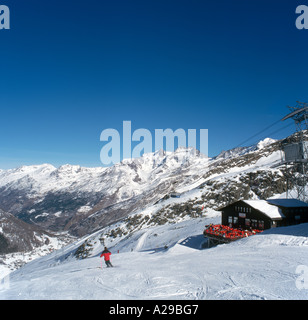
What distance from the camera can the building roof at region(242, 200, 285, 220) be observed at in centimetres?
3292

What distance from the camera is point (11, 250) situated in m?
195

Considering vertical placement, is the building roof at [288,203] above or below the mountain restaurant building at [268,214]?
above

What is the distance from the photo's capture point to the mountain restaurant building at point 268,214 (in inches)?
1300

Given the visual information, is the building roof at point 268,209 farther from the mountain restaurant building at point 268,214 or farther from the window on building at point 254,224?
the window on building at point 254,224

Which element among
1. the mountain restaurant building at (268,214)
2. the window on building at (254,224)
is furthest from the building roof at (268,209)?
the window on building at (254,224)

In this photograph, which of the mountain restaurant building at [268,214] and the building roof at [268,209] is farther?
the mountain restaurant building at [268,214]

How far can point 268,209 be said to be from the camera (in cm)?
3422

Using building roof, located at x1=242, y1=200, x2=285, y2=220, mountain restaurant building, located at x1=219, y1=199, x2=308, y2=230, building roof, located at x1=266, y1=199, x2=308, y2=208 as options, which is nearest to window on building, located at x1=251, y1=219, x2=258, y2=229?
mountain restaurant building, located at x1=219, y1=199, x2=308, y2=230

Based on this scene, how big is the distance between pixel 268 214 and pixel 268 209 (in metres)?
1.42

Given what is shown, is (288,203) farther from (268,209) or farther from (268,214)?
(268,214)

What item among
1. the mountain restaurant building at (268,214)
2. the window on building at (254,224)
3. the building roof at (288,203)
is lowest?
the window on building at (254,224)
